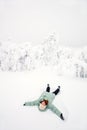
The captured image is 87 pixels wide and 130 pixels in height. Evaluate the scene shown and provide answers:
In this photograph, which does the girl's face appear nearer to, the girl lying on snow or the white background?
the girl lying on snow

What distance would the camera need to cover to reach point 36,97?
5.71 ft

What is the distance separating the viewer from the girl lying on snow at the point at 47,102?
A: 157 centimetres

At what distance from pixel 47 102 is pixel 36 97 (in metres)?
0.15

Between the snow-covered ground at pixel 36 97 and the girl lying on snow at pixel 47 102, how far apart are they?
4cm

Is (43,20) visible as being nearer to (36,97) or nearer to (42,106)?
(36,97)

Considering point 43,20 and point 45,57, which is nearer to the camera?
point 45,57

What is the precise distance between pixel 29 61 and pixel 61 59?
37cm

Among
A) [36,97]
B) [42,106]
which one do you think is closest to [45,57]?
[36,97]

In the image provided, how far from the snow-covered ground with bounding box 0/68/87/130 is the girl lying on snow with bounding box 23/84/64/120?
4 centimetres

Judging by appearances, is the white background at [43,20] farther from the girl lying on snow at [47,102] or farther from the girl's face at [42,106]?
the girl's face at [42,106]

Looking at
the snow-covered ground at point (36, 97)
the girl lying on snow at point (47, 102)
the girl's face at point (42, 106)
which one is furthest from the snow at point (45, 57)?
the girl's face at point (42, 106)

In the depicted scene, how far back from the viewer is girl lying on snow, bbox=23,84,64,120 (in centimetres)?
157

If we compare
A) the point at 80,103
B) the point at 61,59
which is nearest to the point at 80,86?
the point at 80,103

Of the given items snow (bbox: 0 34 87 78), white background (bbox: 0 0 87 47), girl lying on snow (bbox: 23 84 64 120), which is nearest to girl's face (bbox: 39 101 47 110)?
girl lying on snow (bbox: 23 84 64 120)
